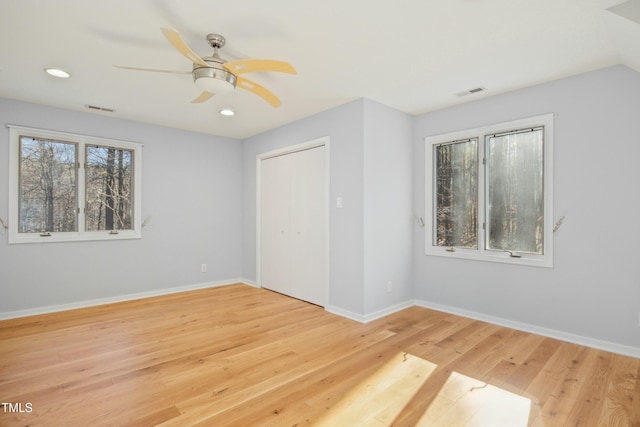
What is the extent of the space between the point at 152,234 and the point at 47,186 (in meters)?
1.33

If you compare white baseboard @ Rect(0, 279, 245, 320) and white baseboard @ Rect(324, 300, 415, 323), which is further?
white baseboard @ Rect(0, 279, 245, 320)

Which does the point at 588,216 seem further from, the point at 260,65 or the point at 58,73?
the point at 58,73

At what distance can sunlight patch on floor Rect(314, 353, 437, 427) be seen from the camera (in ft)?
6.11

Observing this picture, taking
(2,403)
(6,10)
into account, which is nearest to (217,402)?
(2,403)

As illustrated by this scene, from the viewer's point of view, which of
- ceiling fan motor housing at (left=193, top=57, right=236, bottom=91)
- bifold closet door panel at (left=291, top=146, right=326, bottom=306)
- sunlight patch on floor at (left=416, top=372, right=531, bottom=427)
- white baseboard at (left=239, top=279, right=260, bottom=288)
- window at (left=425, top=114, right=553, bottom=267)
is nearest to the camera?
sunlight patch on floor at (left=416, top=372, right=531, bottom=427)

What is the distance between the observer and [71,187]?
160 inches

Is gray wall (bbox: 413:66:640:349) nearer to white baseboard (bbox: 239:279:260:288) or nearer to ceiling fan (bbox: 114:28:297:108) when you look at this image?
ceiling fan (bbox: 114:28:297:108)

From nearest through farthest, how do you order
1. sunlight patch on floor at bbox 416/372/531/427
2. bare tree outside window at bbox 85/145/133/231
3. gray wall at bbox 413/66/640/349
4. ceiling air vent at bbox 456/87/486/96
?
1. sunlight patch on floor at bbox 416/372/531/427
2. gray wall at bbox 413/66/640/349
3. ceiling air vent at bbox 456/87/486/96
4. bare tree outside window at bbox 85/145/133/231

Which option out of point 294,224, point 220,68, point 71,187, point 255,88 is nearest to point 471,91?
point 255,88

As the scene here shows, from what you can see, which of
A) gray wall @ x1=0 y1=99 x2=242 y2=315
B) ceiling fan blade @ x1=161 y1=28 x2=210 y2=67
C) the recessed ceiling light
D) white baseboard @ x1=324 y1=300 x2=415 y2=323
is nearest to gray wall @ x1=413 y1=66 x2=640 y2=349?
white baseboard @ x1=324 y1=300 x2=415 y2=323

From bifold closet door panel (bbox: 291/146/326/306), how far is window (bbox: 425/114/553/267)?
138 cm

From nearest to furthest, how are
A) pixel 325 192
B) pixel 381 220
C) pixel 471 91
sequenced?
1. pixel 471 91
2. pixel 381 220
3. pixel 325 192

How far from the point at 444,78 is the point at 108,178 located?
14.3 ft

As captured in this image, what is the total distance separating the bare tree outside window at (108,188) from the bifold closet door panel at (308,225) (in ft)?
7.65
